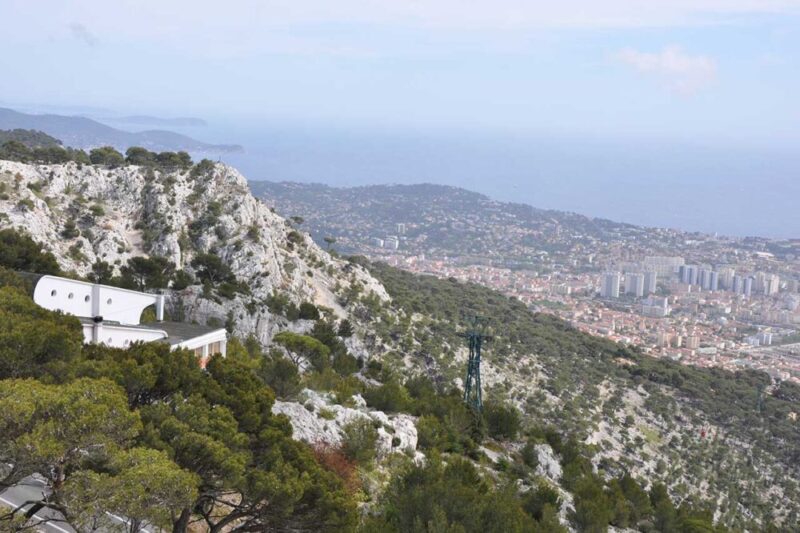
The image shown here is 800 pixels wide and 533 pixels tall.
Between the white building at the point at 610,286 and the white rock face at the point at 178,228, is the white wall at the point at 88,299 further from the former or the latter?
the white building at the point at 610,286

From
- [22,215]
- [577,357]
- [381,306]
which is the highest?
[22,215]

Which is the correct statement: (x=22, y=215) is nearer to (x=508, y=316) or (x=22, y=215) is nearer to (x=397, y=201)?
(x=508, y=316)

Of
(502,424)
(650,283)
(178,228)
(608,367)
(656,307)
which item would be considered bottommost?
(656,307)

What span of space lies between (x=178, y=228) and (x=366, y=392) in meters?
15.6

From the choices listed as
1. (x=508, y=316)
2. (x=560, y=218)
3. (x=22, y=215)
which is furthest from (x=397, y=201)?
(x=22, y=215)

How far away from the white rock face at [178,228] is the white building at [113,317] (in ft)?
20.5

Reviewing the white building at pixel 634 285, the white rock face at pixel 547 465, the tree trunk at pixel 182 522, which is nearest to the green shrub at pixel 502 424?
the white rock face at pixel 547 465

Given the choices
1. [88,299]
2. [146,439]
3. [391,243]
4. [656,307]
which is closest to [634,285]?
[656,307]

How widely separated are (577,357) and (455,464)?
27885 mm

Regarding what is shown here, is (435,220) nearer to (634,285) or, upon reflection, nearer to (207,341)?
(634,285)

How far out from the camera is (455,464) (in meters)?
15.8

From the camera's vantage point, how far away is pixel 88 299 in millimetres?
21391

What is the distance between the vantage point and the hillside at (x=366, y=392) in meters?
11.0

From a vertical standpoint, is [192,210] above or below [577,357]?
above
